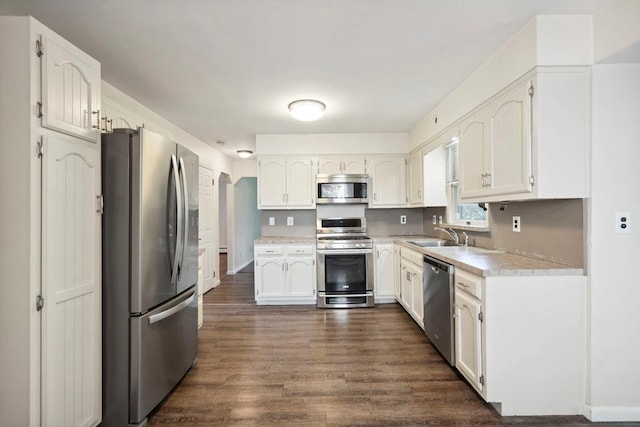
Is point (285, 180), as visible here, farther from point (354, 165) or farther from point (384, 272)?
point (384, 272)

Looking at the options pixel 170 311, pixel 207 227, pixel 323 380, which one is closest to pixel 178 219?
pixel 170 311

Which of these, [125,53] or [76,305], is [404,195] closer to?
[125,53]

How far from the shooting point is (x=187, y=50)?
6.79ft

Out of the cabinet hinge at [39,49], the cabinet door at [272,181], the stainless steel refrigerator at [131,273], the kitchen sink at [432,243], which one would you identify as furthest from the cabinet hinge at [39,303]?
the kitchen sink at [432,243]

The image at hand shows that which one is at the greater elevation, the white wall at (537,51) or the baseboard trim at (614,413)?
the white wall at (537,51)

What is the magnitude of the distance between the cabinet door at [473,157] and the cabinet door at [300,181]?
7.06 ft

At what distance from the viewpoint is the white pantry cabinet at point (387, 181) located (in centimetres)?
433

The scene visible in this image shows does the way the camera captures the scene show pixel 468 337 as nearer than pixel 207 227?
Yes

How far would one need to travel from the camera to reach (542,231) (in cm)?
211

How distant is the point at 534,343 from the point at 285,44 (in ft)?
8.17

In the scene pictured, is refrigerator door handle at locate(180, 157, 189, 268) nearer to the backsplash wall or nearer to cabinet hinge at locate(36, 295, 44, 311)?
cabinet hinge at locate(36, 295, 44, 311)

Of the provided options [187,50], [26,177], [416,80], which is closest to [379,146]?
[416,80]

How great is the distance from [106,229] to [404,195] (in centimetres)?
362

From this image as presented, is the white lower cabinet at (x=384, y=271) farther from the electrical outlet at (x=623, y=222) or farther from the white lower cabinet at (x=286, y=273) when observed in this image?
the electrical outlet at (x=623, y=222)
